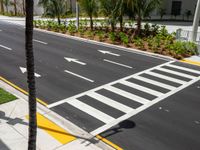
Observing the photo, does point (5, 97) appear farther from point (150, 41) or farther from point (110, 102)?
point (150, 41)

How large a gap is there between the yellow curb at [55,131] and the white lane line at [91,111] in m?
1.72

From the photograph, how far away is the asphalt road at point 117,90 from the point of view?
955cm

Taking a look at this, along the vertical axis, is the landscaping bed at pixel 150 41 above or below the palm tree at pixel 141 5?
below

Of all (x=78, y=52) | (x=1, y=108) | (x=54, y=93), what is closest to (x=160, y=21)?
(x=78, y=52)

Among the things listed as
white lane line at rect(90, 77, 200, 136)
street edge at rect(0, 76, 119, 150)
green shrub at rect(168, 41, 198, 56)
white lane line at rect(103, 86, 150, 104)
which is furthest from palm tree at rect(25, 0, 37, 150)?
green shrub at rect(168, 41, 198, 56)

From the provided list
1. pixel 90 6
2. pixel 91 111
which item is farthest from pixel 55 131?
pixel 90 6

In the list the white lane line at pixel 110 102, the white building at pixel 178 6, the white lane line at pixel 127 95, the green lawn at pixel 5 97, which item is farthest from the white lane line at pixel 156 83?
the white building at pixel 178 6

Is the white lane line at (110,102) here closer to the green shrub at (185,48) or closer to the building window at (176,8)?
the green shrub at (185,48)

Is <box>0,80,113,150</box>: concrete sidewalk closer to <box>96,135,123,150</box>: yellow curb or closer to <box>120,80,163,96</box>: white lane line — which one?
<box>96,135,123,150</box>: yellow curb

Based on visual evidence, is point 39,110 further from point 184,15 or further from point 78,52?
point 184,15

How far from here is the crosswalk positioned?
423 inches

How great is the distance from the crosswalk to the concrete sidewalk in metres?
0.74

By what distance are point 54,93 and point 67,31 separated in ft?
59.5

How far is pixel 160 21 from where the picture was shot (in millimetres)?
38312
